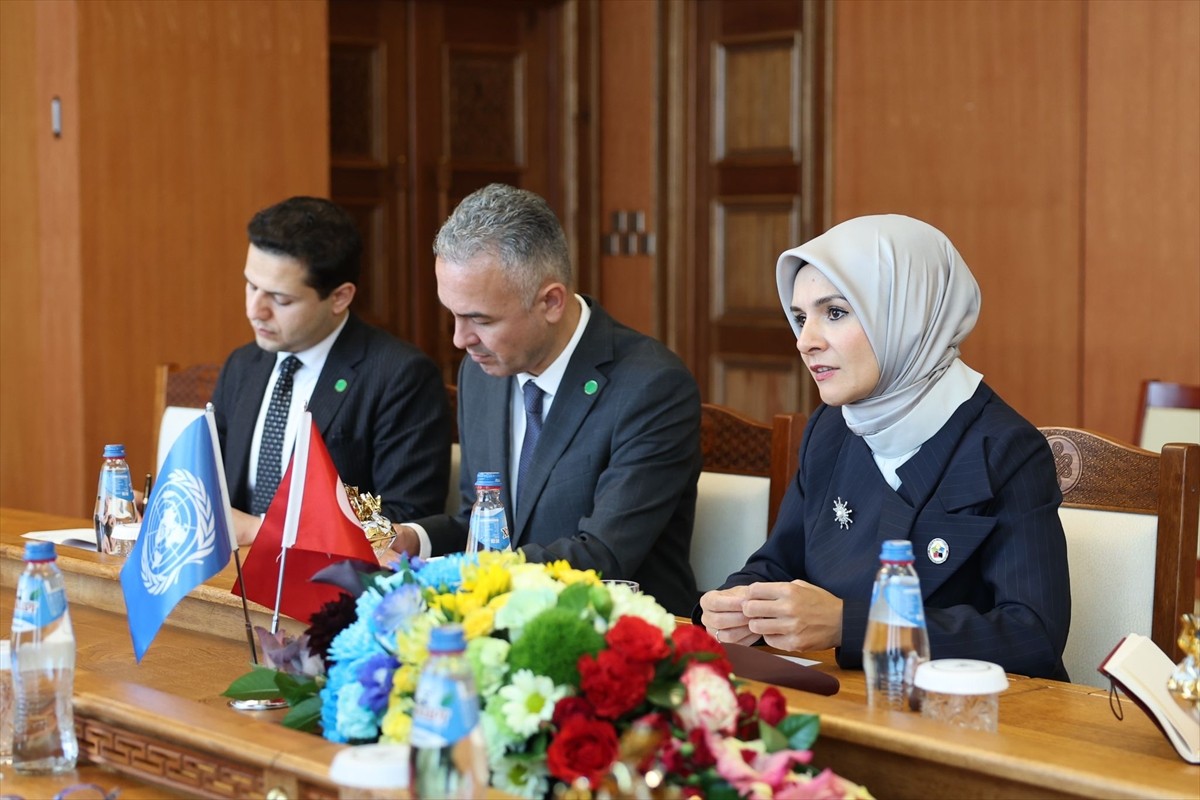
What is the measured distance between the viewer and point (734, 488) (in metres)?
2.95

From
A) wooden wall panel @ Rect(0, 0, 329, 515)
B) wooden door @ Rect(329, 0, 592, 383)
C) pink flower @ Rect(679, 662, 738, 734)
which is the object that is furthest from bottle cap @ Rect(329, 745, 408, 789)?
wooden door @ Rect(329, 0, 592, 383)

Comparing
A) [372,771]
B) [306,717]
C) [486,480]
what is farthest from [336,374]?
[372,771]

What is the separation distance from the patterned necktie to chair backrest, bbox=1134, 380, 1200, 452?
236 centimetres

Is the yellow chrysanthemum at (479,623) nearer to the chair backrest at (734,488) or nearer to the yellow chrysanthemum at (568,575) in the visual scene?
the yellow chrysanthemum at (568,575)

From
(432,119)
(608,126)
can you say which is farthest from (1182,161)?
(432,119)

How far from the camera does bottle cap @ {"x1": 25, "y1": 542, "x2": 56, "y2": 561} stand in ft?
5.48

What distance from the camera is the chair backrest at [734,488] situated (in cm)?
286

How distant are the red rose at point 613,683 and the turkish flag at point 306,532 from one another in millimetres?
786

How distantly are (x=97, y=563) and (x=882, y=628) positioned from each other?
149 cm

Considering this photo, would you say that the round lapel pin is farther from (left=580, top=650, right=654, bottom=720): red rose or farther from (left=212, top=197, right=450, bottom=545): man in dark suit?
(left=212, top=197, right=450, bottom=545): man in dark suit

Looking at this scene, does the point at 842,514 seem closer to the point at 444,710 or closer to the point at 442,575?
the point at 442,575

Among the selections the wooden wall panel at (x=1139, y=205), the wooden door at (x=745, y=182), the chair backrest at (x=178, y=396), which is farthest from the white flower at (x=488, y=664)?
the wooden door at (x=745, y=182)

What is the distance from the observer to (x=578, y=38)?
6.39 m

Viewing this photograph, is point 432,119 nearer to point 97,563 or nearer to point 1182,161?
point 1182,161
